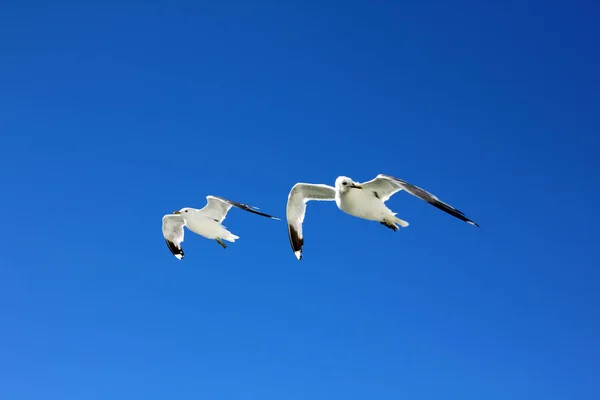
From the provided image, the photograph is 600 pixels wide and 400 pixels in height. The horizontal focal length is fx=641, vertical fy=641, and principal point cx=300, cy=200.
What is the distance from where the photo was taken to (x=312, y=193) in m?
13.6

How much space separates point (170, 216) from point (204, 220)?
1627 mm

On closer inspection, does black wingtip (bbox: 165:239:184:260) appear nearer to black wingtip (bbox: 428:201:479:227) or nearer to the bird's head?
the bird's head

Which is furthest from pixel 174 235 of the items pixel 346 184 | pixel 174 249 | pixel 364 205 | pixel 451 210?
pixel 451 210

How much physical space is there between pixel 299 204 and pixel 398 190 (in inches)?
112

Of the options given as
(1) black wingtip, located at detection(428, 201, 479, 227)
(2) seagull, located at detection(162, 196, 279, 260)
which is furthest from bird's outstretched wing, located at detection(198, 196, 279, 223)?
(1) black wingtip, located at detection(428, 201, 479, 227)

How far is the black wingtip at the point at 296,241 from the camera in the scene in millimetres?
14031

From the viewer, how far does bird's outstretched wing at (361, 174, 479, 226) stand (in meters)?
9.22

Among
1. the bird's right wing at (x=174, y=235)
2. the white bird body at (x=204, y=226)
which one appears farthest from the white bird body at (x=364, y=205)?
the bird's right wing at (x=174, y=235)

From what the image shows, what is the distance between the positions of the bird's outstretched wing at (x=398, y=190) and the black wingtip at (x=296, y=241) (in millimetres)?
2844

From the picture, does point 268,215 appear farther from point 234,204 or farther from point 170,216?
point 170,216

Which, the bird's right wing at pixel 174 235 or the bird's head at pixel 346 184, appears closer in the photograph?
the bird's head at pixel 346 184

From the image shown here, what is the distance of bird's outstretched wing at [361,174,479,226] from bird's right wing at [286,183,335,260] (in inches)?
70.4

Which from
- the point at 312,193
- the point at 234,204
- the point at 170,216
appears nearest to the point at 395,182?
the point at 312,193

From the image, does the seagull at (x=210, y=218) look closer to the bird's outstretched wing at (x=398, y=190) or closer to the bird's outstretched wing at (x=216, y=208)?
the bird's outstretched wing at (x=216, y=208)
